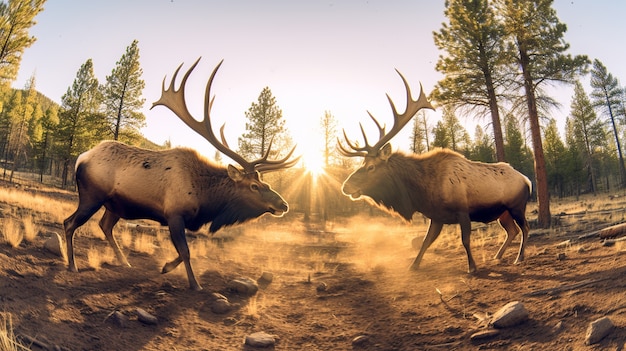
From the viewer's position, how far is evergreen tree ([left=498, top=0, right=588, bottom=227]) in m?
14.7

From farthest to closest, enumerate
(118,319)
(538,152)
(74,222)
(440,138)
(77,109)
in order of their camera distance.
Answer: (440,138)
(77,109)
(538,152)
(74,222)
(118,319)

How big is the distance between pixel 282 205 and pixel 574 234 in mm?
8406

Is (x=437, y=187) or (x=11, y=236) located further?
(x=437, y=187)

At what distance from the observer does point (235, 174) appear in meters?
7.51

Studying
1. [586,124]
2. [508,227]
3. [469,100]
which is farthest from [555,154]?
[508,227]

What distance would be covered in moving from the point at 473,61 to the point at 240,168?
14.1 meters

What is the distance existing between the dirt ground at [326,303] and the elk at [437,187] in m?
1.01

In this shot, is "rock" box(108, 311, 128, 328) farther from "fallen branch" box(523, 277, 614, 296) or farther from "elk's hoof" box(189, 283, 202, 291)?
"fallen branch" box(523, 277, 614, 296)

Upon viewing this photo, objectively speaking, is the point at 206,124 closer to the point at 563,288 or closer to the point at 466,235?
the point at 466,235

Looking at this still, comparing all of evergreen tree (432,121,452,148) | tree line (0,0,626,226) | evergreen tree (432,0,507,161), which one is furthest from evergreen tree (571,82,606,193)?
evergreen tree (432,0,507,161)

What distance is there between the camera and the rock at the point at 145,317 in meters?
4.79

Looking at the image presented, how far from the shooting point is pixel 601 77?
44469 mm

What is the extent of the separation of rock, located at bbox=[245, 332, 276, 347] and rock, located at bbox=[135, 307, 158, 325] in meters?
1.25

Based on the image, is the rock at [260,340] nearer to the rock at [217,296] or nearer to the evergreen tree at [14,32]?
the rock at [217,296]
